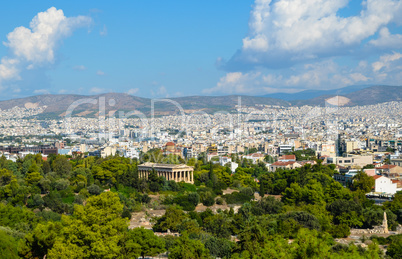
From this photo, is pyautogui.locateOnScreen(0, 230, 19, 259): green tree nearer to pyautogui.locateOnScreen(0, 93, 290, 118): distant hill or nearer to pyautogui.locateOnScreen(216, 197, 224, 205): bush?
pyautogui.locateOnScreen(216, 197, 224, 205): bush

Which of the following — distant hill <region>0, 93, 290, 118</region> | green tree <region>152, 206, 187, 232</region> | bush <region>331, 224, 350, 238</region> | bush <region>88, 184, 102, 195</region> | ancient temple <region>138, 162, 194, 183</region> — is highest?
distant hill <region>0, 93, 290, 118</region>

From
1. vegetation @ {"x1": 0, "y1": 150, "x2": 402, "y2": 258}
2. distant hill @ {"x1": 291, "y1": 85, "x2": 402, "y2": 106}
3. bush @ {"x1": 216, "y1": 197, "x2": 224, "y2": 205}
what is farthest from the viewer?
distant hill @ {"x1": 291, "y1": 85, "x2": 402, "y2": 106}

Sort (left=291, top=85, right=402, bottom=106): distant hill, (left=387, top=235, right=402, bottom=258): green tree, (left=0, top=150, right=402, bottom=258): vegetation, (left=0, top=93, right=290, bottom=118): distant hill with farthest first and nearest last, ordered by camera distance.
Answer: (left=291, top=85, right=402, bottom=106): distant hill < (left=0, top=93, right=290, bottom=118): distant hill < (left=387, top=235, right=402, bottom=258): green tree < (left=0, top=150, right=402, bottom=258): vegetation

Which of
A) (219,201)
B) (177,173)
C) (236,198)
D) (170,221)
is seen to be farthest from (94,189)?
(170,221)

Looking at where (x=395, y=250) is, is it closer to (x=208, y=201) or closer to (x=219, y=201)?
(x=208, y=201)

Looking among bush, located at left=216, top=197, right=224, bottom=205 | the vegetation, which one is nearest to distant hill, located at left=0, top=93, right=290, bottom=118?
the vegetation

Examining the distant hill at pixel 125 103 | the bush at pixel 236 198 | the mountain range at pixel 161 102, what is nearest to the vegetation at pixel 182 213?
the bush at pixel 236 198

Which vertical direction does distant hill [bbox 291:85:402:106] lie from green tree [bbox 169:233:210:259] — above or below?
above

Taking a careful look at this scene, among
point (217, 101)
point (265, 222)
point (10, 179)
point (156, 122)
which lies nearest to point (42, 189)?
point (10, 179)
